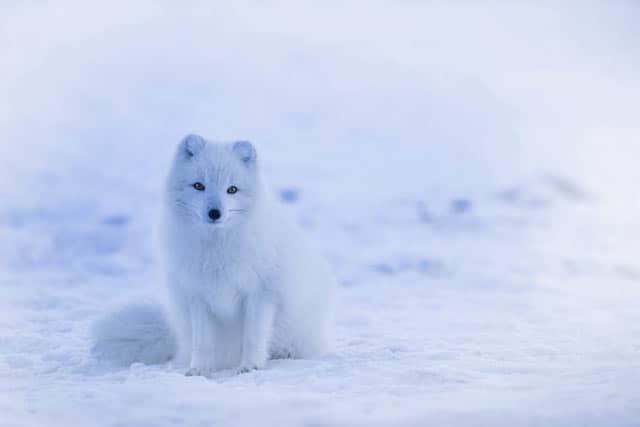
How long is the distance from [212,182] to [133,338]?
1.17m

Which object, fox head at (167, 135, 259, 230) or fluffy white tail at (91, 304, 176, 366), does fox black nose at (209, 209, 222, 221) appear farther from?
fluffy white tail at (91, 304, 176, 366)

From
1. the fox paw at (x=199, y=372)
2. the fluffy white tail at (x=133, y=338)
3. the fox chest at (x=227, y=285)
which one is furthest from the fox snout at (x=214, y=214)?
the fluffy white tail at (x=133, y=338)

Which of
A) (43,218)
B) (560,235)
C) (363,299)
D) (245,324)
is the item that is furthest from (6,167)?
(245,324)

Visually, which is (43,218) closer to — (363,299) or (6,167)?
(6,167)

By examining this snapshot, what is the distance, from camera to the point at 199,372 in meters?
3.68

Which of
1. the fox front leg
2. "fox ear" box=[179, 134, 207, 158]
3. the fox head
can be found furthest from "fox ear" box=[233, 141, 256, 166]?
the fox front leg

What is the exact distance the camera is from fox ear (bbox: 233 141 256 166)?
3.71 m

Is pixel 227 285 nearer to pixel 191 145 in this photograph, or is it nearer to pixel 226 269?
pixel 226 269

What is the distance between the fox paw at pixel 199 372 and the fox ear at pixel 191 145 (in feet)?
3.72

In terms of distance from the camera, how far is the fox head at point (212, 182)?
349 centimetres

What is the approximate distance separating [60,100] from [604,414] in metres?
17.2

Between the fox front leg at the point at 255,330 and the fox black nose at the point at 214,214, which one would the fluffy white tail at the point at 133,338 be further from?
the fox black nose at the point at 214,214

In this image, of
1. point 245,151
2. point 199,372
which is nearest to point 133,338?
point 199,372

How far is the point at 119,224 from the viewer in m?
10.5
